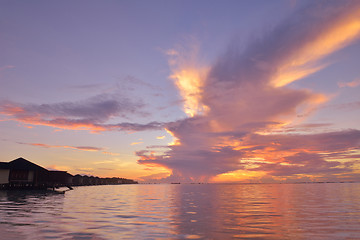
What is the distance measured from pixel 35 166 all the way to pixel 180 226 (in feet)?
205

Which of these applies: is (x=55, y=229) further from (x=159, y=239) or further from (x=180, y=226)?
(x=180, y=226)

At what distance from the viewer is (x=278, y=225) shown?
2345 centimetres

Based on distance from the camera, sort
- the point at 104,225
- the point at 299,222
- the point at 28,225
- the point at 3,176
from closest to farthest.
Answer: the point at 28,225 < the point at 104,225 < the point at 299,222 < the point at 3,176

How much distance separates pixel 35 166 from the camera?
7188cm

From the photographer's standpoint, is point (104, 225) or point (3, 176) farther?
point (3, 176)

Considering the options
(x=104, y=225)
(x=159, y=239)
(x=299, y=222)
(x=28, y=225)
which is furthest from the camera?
(x=299, y=222)

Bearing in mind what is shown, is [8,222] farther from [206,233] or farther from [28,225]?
[206,233]

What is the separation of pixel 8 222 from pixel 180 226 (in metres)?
13.8

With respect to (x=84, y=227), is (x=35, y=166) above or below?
above

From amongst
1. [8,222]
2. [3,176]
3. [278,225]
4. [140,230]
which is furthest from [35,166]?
[278,225]

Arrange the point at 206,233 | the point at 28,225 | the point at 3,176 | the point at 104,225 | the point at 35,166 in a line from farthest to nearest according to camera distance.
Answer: the point at 35,166, the point at 3,176, the point at 104,225, the point at 28,225, the point at 206,233

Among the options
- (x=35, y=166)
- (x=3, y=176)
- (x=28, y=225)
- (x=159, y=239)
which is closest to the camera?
(x=159, y=239)

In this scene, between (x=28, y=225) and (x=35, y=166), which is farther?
(x=35, y=166)

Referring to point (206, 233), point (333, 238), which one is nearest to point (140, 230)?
Answer: point (206, 233)
